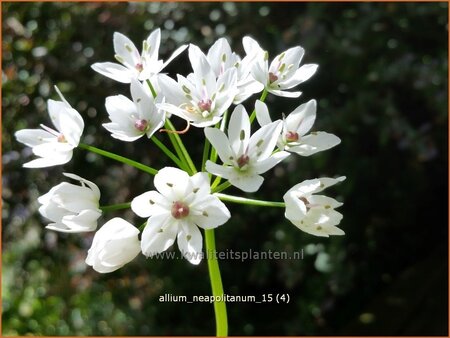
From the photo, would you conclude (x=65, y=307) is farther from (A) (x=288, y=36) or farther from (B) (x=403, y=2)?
(B) (x=403, y=2)

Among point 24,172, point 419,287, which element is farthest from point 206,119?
point 419,287

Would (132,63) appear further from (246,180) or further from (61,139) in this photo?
(246,180)

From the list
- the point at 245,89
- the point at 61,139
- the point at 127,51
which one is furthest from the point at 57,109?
the point at 245,89

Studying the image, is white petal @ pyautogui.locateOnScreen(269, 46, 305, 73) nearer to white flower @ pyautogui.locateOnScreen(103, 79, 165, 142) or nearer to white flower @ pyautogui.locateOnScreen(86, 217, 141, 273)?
white flower @ pyautogui.locateOnScreen(103, 79, 165, 142)

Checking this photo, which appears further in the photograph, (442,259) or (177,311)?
(442,259)

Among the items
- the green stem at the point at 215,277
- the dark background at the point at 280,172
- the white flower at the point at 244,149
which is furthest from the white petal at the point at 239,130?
the dark background at the point at 280,172

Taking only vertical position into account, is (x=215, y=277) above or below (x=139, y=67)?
below
